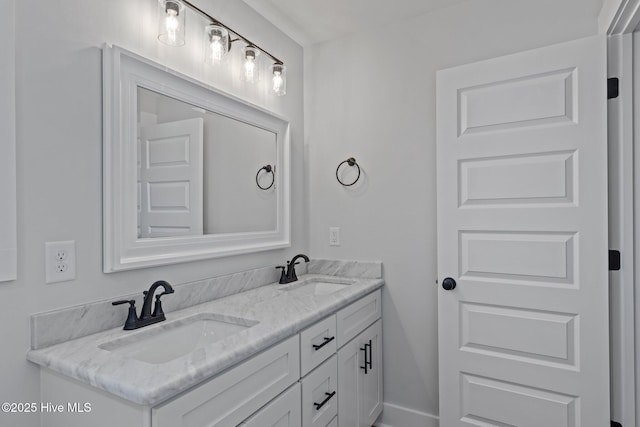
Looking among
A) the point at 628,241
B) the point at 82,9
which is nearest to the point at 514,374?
the point at 628,241

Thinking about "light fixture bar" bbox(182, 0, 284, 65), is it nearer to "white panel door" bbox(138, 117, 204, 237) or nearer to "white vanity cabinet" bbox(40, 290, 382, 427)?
"white panel door" bbox(138, 117, 204, 237)

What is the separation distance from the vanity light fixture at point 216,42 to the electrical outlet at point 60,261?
99 cm

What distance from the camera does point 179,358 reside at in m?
1.00

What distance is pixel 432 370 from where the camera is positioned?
206 cm

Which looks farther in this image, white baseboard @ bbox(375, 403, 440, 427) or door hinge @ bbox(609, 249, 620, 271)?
white baseboard @ bbox(375, 403, 440, 427)

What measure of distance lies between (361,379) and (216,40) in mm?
1826

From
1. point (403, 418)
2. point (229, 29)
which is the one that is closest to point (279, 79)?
point (229, 29)

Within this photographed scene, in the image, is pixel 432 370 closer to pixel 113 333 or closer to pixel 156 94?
pixel 113 333

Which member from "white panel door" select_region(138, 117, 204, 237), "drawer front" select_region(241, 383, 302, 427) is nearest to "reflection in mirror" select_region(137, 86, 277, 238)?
"white panel door" select_region(138, 117, 204, 237)

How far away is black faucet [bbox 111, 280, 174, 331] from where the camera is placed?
1270mm

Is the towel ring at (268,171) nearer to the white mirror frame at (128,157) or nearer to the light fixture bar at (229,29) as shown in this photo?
the white mirror frame at (128,157)

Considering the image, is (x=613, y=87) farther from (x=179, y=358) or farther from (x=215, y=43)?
(x=179, y=358)

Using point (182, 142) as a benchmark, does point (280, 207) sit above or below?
below

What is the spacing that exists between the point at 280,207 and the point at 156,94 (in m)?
0.98
